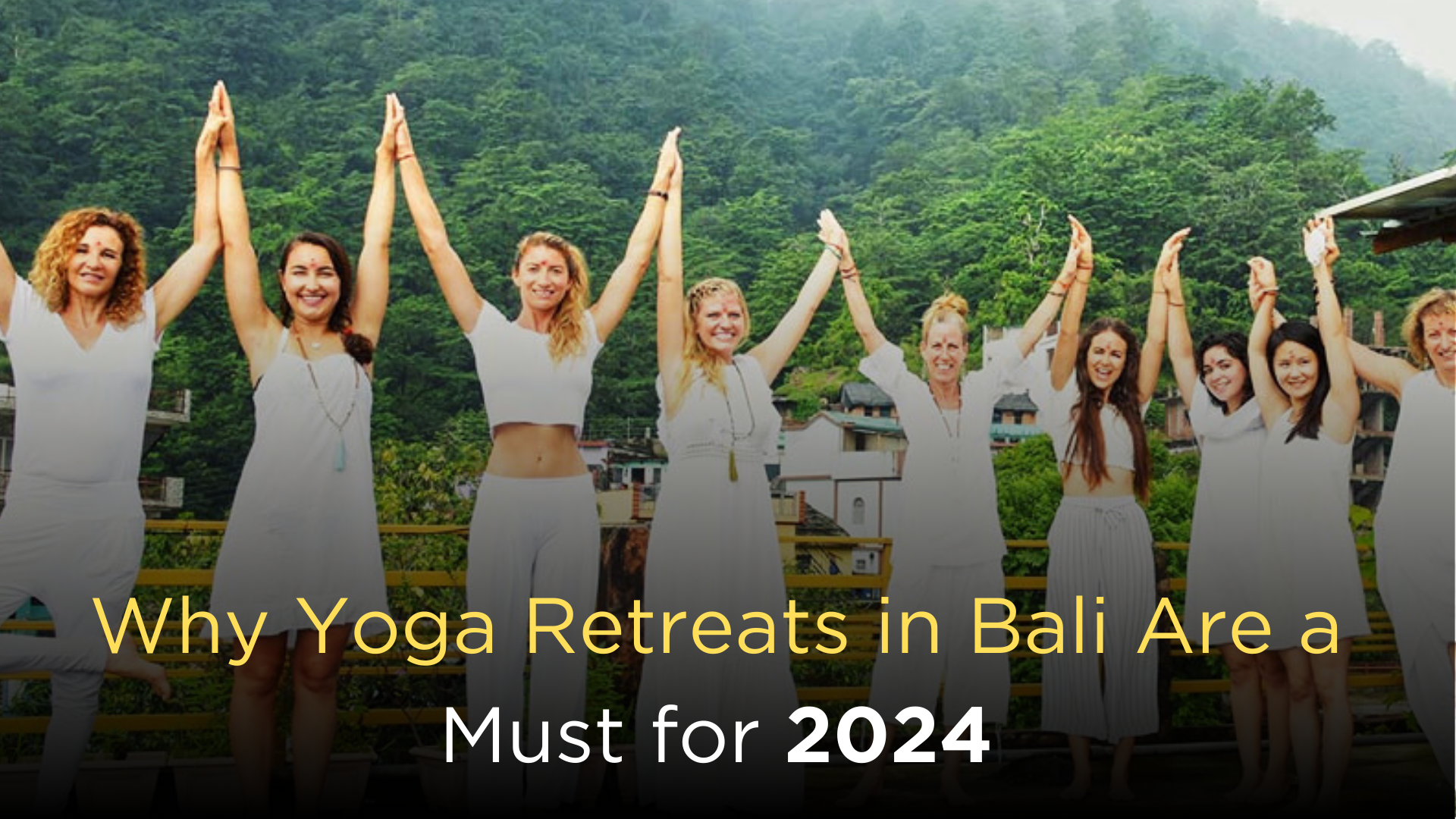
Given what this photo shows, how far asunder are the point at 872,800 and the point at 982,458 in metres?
1.32

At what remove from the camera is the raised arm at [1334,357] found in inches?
246

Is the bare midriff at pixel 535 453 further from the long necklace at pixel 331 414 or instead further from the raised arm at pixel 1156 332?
the raised arm at pixel 1156 332

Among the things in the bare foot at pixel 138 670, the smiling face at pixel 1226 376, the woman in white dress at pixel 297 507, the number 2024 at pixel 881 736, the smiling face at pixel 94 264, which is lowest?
the number 2024 at pixel 881 736

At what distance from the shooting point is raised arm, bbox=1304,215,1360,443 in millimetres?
6246

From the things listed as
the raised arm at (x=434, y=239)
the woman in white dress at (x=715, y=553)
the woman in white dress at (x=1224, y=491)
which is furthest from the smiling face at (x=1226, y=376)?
the raised arm at (x=434, y=239)

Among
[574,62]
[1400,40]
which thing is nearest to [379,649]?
[574,62]

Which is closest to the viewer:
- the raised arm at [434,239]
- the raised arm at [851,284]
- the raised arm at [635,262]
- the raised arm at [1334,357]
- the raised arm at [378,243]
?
the raised arm at [378,243]

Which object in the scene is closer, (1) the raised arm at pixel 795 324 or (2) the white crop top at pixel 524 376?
(2) the white crop top at pixel 524 376

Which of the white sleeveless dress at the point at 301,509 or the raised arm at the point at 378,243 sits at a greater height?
the raised arm at the point at 378,243

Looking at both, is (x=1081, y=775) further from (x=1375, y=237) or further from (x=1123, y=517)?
(x=1375, y=237)

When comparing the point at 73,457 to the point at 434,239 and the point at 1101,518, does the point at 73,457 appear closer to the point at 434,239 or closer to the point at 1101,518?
the point at 434,239

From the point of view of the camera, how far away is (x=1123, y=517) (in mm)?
6355

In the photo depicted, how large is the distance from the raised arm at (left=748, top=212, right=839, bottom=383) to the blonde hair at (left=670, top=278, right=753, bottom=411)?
0.16 m

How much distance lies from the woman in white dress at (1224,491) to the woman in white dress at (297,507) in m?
3.10
